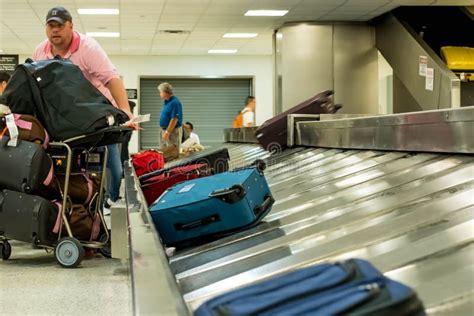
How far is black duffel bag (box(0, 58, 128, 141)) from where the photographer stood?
3.20 metres

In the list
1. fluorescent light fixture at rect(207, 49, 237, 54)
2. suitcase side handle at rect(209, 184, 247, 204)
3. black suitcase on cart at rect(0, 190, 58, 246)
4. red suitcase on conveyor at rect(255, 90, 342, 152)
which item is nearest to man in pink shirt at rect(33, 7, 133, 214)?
black suitcase on cart at rect(0, 190, 58, 246)

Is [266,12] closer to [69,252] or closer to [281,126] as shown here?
[281,126]

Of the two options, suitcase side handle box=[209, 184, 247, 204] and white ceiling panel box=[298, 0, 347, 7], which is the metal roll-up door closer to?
white ceiling panel box=[298, 0, 347, 7]

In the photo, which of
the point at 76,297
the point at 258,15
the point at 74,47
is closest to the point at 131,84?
the point at 258,15

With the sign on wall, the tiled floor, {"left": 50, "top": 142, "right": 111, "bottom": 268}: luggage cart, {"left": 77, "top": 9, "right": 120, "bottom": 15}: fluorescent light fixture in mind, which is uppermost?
{"left": 77, "top": 9, "right": 120, "bottom": 15}: fluorescent light fixture

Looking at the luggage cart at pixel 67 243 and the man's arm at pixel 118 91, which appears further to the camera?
the man's arm at pixel 118 91

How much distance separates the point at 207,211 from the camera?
2.29m

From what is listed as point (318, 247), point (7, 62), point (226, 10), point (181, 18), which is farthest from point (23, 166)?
point (7, 62)

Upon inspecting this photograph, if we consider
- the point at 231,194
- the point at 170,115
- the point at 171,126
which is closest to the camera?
the point at 231,194

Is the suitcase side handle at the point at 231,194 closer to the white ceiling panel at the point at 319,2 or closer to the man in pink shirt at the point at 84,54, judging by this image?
the man in pink shirt at the point at 84,54

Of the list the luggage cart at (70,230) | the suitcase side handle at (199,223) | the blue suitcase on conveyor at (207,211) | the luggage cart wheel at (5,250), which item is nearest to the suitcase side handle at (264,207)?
the blue suitcase on conveyor at (207,211)

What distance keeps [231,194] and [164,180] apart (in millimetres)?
1175

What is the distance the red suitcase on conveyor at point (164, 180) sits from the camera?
10.9 ft

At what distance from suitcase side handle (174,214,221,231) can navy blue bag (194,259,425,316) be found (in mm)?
1416
